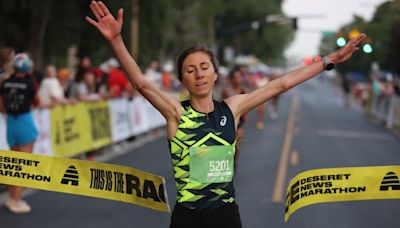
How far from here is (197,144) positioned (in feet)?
11.7

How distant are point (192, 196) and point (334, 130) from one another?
19.9 meters

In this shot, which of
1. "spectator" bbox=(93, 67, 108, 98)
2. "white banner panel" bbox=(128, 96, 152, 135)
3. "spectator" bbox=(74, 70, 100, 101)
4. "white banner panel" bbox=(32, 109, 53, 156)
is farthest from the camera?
"white banner panel" bbox=(128, 96, 152, 135)

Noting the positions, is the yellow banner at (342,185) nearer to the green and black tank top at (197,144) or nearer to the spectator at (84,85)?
the green and black tank top at (197,144)

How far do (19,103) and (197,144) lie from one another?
17.0 feet

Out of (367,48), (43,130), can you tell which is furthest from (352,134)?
(367,48)

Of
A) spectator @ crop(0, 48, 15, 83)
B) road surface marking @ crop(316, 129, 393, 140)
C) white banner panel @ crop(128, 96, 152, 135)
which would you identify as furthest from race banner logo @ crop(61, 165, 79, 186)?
road surface marking @ crop(316, 129, 393, 140)

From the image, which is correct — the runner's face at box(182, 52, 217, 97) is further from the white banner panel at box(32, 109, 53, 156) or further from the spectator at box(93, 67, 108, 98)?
the spectator at box(93, 67, 108, 98)

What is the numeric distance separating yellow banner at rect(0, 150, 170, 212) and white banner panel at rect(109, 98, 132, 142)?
1080 cm

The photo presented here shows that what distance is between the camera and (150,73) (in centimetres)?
2000

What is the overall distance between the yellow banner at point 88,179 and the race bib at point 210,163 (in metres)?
0.81

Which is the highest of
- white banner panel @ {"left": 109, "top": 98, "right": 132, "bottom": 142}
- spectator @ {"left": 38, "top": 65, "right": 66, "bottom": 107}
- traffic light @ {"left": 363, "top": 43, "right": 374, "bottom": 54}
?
traffic light @ {"left": 363, "top": 43, "right": 374, "bottom": 54}

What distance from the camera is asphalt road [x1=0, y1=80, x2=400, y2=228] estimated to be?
26.8 feet

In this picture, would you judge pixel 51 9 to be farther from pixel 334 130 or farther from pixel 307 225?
pixel 307 225

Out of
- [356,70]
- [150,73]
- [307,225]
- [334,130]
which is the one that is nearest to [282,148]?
[150,73]
